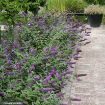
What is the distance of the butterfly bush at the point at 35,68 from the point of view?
15.3 ft

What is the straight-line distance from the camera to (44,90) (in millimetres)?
4645

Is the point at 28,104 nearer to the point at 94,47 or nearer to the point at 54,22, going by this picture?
the point at 54,22

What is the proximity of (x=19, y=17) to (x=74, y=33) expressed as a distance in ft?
3.87

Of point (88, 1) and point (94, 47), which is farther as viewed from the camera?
point (88, 1)

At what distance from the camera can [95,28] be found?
→ 14094 mm

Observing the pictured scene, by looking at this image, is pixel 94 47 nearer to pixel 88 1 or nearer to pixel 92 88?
pixel 92 88

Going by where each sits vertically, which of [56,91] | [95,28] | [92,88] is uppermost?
[56,91]

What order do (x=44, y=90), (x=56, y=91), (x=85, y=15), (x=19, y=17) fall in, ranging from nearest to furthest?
(x=44, y=90), (x=56, y=91), (x=19, y=17), (x=85, y=15)

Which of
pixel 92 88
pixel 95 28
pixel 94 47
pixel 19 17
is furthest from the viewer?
pixel 95 28

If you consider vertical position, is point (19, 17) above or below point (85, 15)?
above

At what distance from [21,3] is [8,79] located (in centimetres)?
416

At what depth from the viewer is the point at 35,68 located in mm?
5559

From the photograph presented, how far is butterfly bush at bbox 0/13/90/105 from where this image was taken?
15.3 feet

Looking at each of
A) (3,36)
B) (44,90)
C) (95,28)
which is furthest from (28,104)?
(95,28)
